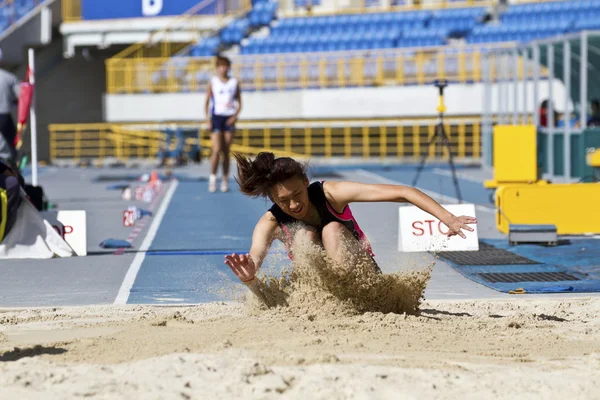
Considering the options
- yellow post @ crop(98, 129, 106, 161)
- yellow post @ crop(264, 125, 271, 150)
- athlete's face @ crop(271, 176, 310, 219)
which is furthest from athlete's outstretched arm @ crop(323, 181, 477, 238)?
yellow post @ crop(98, 129, 106, 161)

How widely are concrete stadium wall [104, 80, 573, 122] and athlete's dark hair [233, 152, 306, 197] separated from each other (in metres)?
25.5

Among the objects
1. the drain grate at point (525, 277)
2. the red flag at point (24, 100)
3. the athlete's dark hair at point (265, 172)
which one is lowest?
the drain grate at point (525, 277)

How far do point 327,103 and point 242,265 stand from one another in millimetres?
26963

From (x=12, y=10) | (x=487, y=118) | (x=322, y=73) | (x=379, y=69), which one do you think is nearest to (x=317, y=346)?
(x=487, y=118)

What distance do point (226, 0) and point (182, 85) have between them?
5.50m

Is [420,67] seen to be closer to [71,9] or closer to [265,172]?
[71,9]

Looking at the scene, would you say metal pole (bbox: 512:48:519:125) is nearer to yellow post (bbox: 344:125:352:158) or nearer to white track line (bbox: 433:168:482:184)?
white track line (bbox: 433:168:482:184)

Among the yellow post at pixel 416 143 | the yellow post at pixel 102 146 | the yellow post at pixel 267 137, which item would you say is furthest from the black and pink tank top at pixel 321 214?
the yellow post at pixel 102 146

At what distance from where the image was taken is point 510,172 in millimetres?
16516

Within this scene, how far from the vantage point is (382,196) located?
21.2 ft

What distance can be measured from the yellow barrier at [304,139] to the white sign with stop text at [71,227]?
2261 cm

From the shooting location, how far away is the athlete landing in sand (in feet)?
21.0

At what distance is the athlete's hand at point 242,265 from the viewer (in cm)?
646

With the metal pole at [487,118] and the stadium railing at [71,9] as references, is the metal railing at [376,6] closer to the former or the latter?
the stadium railing at [71,9]
